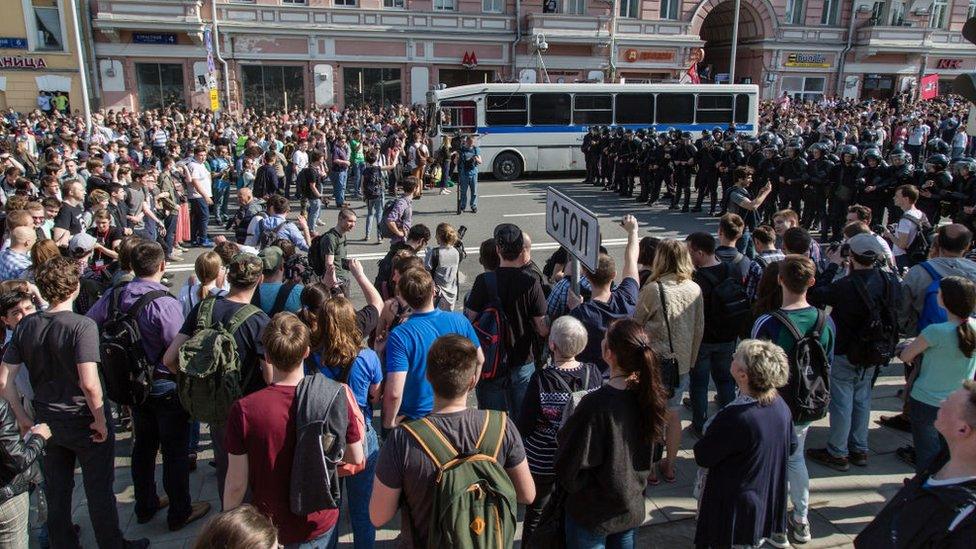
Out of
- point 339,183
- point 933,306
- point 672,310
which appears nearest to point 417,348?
point 672,310

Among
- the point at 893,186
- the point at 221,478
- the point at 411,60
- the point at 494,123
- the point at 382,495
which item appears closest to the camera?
the point at 382,495

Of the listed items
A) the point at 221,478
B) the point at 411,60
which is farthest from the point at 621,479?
the point at 411,60

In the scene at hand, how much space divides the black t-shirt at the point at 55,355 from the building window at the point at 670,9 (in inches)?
1406

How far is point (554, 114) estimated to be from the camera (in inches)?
765

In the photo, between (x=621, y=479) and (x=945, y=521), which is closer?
(x=945, y=521)

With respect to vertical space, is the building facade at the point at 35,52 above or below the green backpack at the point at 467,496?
above

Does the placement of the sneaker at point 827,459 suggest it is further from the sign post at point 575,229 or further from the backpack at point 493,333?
the backpack at point 493,333

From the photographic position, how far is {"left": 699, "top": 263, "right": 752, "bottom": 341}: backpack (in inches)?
196

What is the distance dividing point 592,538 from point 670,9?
36.2m

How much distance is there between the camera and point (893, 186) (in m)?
11.2

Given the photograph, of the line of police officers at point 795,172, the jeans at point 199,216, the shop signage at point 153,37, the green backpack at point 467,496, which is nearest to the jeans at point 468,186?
the line of police officers at point 795,172

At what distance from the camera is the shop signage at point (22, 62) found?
89.1 ft

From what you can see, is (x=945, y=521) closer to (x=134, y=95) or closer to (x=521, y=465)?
(x=521, y=465)

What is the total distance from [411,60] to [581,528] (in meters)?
31.1
